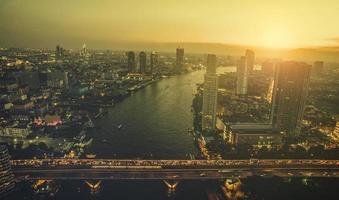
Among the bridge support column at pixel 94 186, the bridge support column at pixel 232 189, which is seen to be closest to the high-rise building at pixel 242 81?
the bridge support column at pixel 232 189

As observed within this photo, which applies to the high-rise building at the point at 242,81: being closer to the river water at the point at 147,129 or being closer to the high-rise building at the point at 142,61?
the river water at the point at 147,129

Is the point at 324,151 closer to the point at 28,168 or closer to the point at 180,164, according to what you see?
the point at 180,164

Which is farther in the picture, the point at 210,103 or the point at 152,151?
the point at 210,103

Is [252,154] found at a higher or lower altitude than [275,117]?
lower

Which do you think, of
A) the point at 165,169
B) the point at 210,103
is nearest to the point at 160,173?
the point at 165,169

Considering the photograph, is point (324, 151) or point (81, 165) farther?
point (324, 151)

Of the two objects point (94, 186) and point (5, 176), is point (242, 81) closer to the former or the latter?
point (94, 186)

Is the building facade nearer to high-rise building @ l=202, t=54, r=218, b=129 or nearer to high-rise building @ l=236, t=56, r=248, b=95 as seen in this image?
high-rise building @ l=236, t=56, r=248, b=95

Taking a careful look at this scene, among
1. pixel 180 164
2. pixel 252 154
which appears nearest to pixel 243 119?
pixel 252 154
